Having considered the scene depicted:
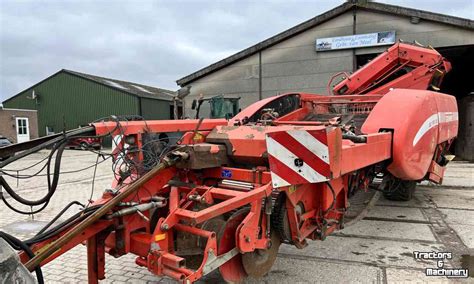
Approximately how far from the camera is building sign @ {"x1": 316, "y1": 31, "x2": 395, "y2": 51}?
40.6 feet

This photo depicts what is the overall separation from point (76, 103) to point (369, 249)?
2700cm

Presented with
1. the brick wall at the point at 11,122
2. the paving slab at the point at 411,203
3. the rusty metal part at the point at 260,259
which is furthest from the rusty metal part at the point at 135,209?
the brick wall at the point at 11,122

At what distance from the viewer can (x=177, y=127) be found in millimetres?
3637

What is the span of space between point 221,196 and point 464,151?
40.9 feet

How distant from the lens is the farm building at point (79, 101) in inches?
1041

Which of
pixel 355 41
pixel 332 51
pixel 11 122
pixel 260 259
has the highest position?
pixel 355 41

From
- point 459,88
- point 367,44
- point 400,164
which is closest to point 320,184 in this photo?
point 400,164

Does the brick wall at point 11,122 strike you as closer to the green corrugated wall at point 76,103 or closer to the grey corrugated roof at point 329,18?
the green corrugated wall at point 76,103

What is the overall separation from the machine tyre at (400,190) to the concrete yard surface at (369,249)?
9 centimetres

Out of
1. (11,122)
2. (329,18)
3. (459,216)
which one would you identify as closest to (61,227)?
(459,216)

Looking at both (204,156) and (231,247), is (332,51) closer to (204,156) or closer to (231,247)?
(204,156)

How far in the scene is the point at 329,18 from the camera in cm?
1324

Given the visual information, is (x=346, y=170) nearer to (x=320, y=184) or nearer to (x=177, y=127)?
(x=320, y=184)

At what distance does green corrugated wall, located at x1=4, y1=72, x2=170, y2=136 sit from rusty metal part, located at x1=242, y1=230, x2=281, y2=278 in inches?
959
